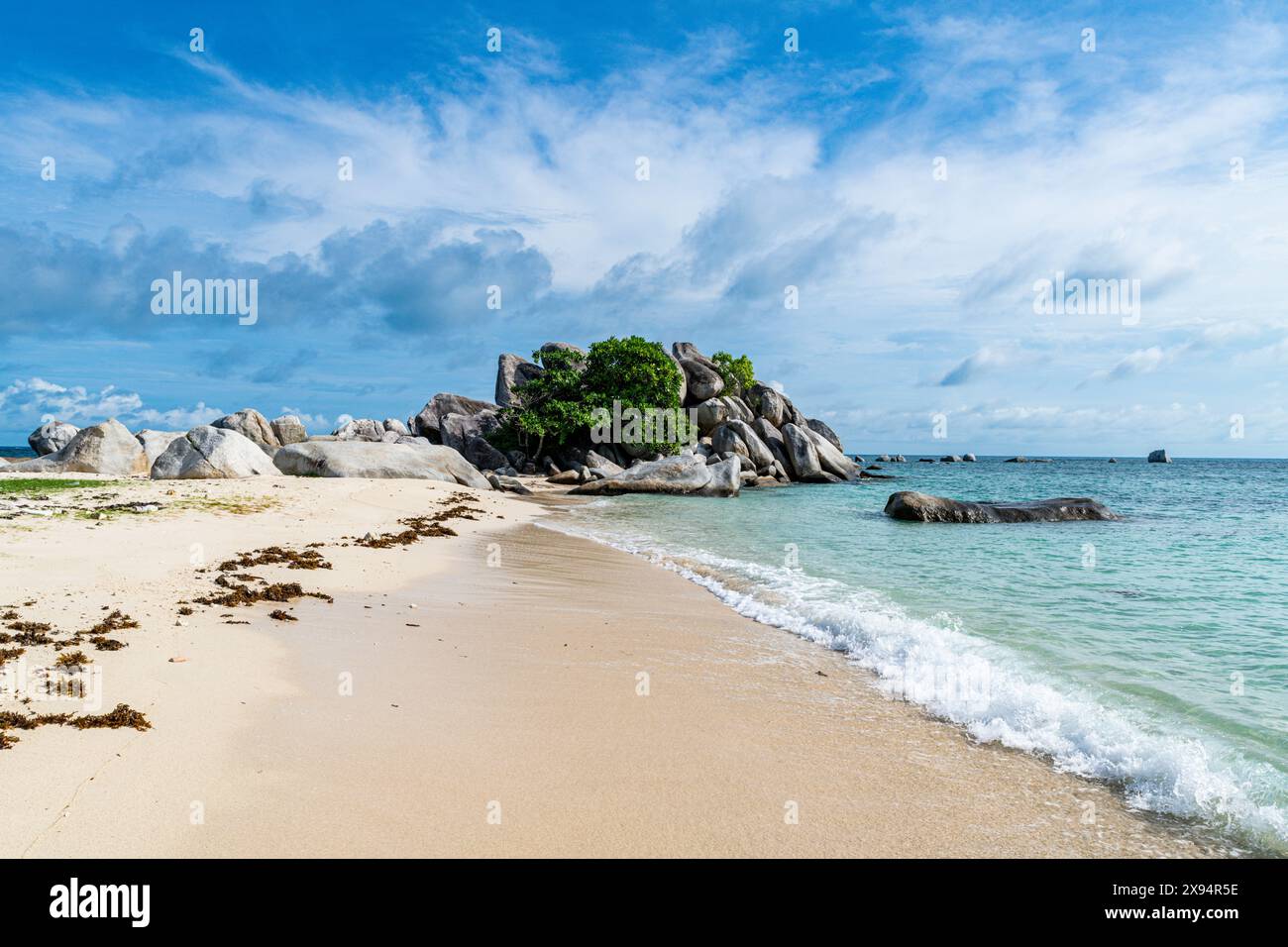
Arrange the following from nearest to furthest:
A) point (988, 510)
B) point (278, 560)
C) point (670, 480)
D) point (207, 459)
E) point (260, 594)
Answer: point (260, 594) < point (278, 560) < point (207, 459) < point (988, 510) < point (670, 480)

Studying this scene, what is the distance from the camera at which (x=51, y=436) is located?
132 ft

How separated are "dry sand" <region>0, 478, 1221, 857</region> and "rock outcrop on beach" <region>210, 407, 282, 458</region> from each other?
30.0 meters

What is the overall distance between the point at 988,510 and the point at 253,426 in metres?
35.0

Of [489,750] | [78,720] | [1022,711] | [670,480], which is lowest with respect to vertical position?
[1022,711]

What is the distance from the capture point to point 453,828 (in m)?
3.56

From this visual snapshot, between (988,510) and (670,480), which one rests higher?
(670,480)

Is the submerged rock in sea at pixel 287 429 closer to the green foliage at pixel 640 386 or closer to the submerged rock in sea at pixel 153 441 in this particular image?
the submerged rock in sea at pixel 153 441

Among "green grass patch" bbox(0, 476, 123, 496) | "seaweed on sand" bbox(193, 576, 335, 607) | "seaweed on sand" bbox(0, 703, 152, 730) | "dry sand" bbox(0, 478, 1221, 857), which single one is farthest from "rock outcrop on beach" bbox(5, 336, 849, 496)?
"seaweed on sand" bbox(0, 703, 152, 730)

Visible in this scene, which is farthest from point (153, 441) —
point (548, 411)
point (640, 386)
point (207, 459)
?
point (640, 386)

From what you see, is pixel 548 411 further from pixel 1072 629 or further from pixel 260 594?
pixel 1072 629

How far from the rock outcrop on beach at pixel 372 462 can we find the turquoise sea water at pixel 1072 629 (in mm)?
12374

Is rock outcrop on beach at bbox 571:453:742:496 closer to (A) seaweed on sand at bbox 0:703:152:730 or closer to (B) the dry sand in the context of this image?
(B) the dry sand
